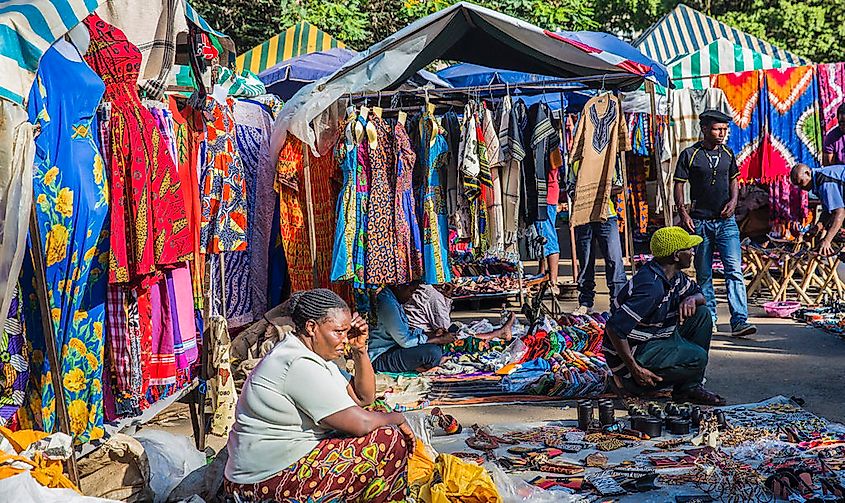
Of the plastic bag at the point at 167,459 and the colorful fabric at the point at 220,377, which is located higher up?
the colorful fabric at the point at 220,377

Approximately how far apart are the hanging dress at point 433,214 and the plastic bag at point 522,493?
9.07ft

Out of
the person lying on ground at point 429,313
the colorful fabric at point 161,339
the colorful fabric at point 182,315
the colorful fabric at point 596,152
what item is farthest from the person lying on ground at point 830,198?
the colorful fabric at point 161,339

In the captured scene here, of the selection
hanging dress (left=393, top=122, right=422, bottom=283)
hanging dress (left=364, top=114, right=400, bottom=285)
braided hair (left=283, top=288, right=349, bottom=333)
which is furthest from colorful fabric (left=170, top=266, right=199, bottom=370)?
hanging dress (left=393, top=122, right=422, bottom=283)

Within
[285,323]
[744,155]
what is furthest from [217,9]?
[285,323]

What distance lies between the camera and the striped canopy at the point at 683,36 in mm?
14641

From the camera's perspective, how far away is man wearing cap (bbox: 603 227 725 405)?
19.4 ft

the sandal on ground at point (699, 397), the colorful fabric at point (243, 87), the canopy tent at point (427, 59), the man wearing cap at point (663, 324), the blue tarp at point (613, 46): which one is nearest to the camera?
the man wearing cap at point (663, 324)

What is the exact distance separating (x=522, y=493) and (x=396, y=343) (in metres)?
2.88

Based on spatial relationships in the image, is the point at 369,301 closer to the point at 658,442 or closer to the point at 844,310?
the point at 658,442

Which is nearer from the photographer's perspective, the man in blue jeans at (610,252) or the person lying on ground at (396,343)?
the person lying on ground at (396,343)

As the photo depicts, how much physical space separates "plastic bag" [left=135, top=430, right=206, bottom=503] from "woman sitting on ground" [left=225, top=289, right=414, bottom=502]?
0.80 m

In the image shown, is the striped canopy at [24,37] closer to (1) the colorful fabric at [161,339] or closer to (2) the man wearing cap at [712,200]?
(1) the colorful fabric at [161,339]

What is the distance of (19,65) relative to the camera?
3385mm

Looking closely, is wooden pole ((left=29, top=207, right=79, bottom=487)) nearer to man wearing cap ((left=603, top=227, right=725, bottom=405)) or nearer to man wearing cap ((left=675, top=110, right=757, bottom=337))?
man wearing cap ((left=603, top=227, right=725, bottom=405))
